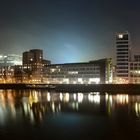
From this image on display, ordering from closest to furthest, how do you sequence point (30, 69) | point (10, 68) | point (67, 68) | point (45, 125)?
point (45, 125)
point (67, 68)
point (30, 69)
point (10, 68)

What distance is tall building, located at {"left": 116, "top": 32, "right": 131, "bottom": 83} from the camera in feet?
345

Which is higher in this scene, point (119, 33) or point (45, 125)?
point (119, 33)

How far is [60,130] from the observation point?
29734mm

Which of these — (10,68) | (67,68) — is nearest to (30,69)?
(10,68)

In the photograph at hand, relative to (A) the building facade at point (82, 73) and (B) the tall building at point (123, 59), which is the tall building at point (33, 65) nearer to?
(A) the building facade at point (82, 73)

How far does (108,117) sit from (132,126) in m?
6.48

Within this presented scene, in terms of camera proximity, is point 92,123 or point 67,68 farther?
point 67,68

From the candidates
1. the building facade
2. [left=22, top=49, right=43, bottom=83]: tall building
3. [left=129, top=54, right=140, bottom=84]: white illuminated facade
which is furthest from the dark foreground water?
[left=22, top=49, right=43, bottom=83]: tall building

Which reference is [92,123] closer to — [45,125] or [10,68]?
[45,125]

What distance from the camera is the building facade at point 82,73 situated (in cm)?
11144

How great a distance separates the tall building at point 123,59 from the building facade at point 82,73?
5985 millimetres

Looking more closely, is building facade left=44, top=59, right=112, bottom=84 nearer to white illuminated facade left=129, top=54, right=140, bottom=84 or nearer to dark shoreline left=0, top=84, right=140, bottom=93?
white illuminated facade left=129, top=54, right=140, bottom=84

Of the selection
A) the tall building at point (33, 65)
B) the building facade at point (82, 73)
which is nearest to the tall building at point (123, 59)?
the building facade at point (82, 73)

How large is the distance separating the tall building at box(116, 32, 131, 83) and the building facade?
598 centimetres
